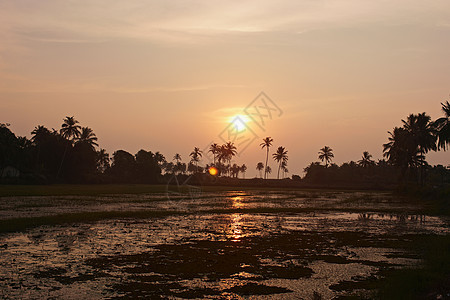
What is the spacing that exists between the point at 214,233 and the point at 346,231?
8473 millimetres

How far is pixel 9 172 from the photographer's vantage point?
85438mm

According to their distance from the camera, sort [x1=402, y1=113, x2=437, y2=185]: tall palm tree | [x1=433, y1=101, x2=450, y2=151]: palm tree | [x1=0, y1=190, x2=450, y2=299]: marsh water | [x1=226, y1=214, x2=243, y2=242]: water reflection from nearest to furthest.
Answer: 1. [x1=0, y1=190, x2=450, y2=299]: marsh water
2. [x1=226, y1=214, x2=243, y2=242]: water reflection
3. [x1=433, y1=101, x2=450, y2=151]: palm tree
4. [x1=402, y1=113, x2=437, y2=185]: tall palm tree

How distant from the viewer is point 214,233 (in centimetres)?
2378

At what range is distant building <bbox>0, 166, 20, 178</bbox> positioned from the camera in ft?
276

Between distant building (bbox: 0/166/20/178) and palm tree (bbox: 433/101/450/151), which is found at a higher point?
palm tree (bbox: 433/101/450/151)

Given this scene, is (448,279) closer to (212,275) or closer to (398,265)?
(398,265)

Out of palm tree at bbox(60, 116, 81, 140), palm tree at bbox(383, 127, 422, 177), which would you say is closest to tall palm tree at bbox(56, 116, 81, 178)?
palm tree at bbox(60, 116, 81, 140)

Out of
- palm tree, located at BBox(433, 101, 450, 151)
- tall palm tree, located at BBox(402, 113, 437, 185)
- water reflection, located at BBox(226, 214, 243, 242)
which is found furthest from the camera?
tall palm tree, located at BBox(402, 113, 437, 185)

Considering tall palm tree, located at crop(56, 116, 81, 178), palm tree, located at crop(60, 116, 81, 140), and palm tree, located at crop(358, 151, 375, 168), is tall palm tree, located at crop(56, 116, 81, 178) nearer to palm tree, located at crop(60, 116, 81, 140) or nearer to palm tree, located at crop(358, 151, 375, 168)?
palm tree, located at crop(60, 116, 81, 140)

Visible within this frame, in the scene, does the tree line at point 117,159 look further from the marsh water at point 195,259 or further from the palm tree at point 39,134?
the marsh water at point 195,259

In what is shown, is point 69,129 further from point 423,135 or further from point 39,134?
point 423,135

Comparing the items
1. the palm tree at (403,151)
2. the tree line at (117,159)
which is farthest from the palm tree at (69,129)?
the palm tree at (403,151)

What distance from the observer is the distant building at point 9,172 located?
276 ft

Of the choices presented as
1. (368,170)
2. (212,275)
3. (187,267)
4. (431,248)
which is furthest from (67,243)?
(368,170)
